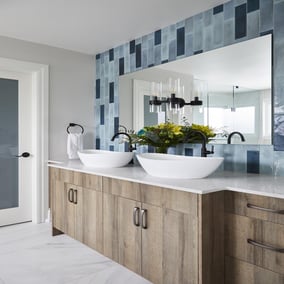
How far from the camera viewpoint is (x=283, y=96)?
6.65 feet

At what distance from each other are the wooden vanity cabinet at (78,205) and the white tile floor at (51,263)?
6.4 inches

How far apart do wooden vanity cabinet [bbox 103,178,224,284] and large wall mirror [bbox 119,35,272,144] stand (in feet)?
2.73

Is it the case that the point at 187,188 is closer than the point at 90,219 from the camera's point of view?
Yes

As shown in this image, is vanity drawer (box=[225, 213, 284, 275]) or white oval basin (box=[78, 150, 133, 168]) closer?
vanity drawer (box=[225, 213, 284, 275])

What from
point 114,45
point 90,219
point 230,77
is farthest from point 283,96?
point 114,45

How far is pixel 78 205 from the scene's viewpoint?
263 centimetres

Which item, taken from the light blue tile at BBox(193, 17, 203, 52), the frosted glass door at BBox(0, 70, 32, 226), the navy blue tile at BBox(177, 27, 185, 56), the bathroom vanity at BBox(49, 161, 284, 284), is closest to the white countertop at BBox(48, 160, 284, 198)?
the bathroom vanity at BBox(49, 161, 284, 284)

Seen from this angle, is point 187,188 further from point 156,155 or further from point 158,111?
point 158,111

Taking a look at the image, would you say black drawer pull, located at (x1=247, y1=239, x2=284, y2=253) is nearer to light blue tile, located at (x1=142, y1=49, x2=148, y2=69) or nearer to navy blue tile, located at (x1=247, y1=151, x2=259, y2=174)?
navy blue tile, located at (x1=247, y1=151, x2=259, y2=174)

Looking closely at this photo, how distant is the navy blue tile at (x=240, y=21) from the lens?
2.25 meters

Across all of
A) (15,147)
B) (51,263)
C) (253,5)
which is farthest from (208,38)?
(15,147)

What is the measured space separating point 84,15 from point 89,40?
2.22 feet

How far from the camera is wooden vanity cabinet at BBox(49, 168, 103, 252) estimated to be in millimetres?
2395

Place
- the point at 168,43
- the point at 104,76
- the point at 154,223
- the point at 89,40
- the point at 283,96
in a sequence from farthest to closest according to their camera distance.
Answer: the point at 104,76, the point at 89,40, the point at 168,43, the point at 283,96, the point at 154,223
